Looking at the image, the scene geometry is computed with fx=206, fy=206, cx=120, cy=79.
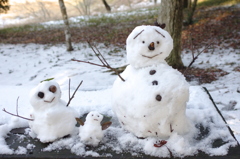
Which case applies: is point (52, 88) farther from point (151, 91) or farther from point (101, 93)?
point (101, 93)

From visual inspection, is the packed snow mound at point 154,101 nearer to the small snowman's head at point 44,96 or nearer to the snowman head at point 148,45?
the snowman head at point 148,45

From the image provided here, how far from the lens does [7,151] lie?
164 centimetres

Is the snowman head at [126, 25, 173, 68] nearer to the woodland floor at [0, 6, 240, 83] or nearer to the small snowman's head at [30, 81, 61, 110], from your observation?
the small snowman's head at [30, 81, 61, 110]

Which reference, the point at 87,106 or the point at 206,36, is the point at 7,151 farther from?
the point at 206,36

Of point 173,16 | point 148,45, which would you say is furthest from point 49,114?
point 173,16

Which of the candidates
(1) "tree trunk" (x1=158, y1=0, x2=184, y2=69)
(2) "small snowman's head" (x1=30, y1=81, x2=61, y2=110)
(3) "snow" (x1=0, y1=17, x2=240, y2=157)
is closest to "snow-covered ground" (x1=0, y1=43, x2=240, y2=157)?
(3) "snow" (x1=0, y1=17, x2=240, y2=157)

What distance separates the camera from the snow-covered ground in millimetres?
1636

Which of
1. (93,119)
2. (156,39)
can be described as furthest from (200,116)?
(93,119)

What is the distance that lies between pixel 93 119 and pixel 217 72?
340cm

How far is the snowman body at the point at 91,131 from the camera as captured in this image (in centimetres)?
165

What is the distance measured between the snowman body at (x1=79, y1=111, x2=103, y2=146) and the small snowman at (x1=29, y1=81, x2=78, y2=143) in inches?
6.1

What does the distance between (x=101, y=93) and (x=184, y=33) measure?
566cm

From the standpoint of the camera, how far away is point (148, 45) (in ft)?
5.18

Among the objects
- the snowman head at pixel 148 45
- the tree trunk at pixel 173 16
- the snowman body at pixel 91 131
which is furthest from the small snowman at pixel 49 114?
the tree trunk at pixel 173 16
